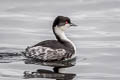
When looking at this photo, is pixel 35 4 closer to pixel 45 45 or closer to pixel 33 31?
pixel 33 31

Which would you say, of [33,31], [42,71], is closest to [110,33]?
[33,31]

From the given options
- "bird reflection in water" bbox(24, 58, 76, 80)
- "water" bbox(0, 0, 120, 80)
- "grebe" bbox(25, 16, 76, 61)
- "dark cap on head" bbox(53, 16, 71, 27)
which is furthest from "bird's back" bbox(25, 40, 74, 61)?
"dark cap on head" bbox(53, 16, 71, 27)

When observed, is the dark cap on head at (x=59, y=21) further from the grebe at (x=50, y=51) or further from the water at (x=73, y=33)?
the water at (x=73, y=33)

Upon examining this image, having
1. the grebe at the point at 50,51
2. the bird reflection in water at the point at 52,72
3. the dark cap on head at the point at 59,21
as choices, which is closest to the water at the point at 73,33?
the bird reflection in water at the point at 52,72

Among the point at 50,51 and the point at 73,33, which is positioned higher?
the point at 73,33

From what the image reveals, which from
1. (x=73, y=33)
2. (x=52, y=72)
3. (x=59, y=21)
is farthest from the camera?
(x=73, y=33)

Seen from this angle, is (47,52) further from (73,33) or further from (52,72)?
(73,33)

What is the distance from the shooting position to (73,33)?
18.8 metres

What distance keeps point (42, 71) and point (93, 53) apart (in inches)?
101

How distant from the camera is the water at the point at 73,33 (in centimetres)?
1430

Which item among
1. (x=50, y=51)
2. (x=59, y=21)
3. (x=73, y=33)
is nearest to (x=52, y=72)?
(x=50, y=51)

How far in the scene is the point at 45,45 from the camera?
50.1ft

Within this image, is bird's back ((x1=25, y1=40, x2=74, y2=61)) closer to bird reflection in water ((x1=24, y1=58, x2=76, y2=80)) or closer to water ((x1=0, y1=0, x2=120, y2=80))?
bird reflection in water ((x1=24, y1=58, x2=76, y2=80))

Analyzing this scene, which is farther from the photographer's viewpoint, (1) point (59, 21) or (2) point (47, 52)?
(1) point (59, 21)
